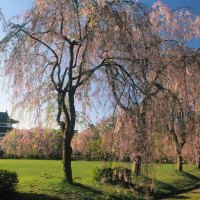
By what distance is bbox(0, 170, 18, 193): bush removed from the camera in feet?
48.6

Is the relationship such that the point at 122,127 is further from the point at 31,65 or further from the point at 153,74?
the point at 31,65

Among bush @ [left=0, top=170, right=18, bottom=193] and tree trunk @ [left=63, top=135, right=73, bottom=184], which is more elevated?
tree trunk @ [left=63, top=135, right=73, bottom=184]

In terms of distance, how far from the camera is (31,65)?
15492 millimetres

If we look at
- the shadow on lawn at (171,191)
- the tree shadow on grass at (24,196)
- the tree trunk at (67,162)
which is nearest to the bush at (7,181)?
the tree shadow on grass at (24,196)

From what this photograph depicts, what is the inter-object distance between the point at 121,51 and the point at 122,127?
9.77 feet

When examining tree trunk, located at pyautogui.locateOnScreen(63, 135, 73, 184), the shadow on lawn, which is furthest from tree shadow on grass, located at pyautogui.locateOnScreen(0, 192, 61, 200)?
the shadow on lawn

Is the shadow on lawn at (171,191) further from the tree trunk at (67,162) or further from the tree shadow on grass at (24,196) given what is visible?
the tree shadow on grass at (24,196)

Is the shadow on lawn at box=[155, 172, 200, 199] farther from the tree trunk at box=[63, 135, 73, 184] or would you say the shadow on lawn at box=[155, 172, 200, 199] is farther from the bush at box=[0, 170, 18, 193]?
the bush at box=[0, 170, 18, 193]

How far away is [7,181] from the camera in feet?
49.4

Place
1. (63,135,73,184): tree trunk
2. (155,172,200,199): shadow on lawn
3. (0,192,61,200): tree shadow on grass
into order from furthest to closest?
(155,172,200,199): shadow on lawn < (63,135,73,184): tree trunk < (0,192,61,200): tree shadow on grass

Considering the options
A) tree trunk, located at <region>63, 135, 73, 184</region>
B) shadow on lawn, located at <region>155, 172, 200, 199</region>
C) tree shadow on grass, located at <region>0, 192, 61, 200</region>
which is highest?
tree trunk, located at <region>63, 135, 73, 184</region>

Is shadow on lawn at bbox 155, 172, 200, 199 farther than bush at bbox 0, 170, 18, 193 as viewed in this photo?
Yes

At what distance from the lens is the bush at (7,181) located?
14820mm

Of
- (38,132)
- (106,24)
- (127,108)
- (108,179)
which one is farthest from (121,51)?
(38,132)
